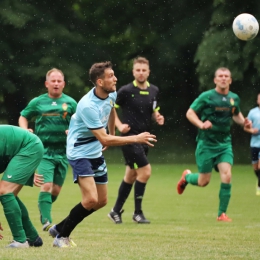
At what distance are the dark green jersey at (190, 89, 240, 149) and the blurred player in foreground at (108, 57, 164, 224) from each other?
760 mm

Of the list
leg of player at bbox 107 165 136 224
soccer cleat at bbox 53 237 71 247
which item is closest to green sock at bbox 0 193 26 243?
soccer cleat at bbox 53 237 71 247

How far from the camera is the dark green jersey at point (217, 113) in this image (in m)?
12.2

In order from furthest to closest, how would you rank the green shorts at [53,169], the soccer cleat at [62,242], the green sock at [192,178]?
the green sock at [192,178] < the green shorts at [53,169] < the soccer cleat at [62,242]

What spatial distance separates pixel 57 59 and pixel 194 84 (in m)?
5.89

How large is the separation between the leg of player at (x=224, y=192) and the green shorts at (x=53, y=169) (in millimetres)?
2342

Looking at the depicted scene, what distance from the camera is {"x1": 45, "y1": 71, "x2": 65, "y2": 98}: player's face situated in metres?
11.2

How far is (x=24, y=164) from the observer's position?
7.94m

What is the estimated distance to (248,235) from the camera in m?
9.69

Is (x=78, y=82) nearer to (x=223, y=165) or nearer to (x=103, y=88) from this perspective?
(x=223, y=165)

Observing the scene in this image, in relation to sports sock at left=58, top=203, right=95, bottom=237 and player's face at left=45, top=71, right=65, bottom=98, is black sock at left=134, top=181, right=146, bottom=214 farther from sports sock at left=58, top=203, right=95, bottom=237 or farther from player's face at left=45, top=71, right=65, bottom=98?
sports sock at left=58, top=203, right=95, bottom=237

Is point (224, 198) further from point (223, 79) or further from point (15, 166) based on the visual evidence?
point (15, 166)

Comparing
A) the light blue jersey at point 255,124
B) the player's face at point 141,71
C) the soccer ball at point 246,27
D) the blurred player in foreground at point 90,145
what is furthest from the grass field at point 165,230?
the soccer ball at point 246,27

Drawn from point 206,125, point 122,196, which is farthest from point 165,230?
point 206,125

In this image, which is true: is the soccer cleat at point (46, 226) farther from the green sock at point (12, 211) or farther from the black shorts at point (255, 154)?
the black shorts at point (255, 154)
